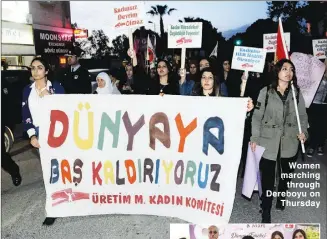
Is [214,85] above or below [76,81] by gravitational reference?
above

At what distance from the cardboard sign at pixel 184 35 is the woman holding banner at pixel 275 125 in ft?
6.05

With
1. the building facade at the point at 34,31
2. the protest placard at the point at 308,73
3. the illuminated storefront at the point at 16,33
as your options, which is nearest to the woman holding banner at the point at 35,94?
the protest placard at the point at 308,73

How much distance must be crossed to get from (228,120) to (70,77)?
4.34 metres

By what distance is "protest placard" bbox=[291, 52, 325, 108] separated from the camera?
518cm

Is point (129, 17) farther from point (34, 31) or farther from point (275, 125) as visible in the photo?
point (34, 31)

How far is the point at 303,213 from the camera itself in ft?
13.3

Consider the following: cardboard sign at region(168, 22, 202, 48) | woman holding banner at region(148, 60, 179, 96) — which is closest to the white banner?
woman holding banner at region(148, 60, 179, 96)

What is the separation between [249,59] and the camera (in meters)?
4.88

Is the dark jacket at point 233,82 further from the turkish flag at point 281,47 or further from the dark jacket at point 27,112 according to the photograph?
the dark jacket at point 27,112

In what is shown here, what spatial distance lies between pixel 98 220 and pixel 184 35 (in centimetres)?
302

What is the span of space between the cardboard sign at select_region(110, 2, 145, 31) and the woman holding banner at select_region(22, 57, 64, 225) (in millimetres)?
1878

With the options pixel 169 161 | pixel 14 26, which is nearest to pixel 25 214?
pixel 169 161

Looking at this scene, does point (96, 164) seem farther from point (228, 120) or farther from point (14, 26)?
point (14, 26)

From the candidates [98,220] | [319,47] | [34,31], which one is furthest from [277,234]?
[34,31]
